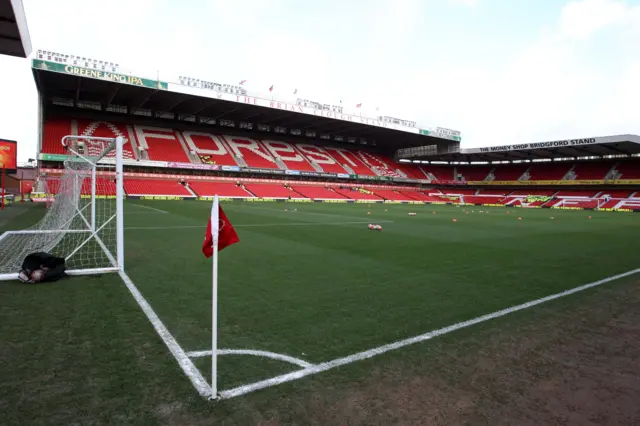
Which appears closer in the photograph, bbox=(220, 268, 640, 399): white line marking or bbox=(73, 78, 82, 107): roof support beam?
bbox=(220, 268, 640, 399): white line marking

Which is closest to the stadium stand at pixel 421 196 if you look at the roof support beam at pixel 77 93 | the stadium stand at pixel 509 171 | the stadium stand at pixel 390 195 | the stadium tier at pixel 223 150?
the stadium stand at pixel 390 195

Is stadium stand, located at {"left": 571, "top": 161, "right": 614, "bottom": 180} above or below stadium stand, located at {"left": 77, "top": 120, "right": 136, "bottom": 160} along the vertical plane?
below

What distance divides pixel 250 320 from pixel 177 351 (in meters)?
1.10

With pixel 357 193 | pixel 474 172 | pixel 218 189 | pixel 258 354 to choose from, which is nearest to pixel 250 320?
pixel 258 354

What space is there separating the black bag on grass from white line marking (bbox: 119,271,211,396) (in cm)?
177

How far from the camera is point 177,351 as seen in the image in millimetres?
3551

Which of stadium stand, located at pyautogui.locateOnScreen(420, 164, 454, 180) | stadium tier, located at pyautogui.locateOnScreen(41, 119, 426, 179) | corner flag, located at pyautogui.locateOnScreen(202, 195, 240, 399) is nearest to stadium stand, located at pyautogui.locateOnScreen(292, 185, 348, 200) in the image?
stadium tier, located at pyautogui.locateOnScreen(41, 119, 426, 179)

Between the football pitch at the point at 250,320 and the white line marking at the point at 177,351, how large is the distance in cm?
5

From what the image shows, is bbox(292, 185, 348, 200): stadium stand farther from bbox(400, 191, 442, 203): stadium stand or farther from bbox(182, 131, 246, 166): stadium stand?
bbox(400, 191, 442, 203): stadium stand

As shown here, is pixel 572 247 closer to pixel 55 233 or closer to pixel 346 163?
pixel 55 233

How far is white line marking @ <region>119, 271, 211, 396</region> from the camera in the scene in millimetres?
2900

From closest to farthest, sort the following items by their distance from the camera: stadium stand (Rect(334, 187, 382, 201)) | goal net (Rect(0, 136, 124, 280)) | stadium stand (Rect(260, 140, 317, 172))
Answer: goal net (Rect(0, 136, 124, 280)) < stadium stand (Rect(334, 187, 382, 201)) < stadium stand (Rect(260, 140, 317, 172))

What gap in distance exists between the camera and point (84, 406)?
259cm

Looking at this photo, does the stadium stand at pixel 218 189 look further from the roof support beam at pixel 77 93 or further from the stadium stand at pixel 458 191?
the stadium stand at pixel 458 191
